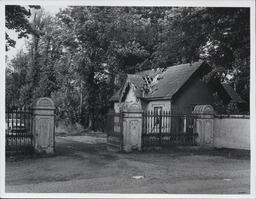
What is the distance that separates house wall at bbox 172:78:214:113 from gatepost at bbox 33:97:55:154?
931 centimetres

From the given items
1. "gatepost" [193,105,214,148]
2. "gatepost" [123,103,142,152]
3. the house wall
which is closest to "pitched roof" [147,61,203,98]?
the house wall

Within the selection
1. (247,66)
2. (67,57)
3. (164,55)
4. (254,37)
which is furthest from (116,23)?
(254,37)

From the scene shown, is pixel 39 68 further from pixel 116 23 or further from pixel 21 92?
pixel 116 23

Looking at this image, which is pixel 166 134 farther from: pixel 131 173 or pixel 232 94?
pixel 232 94

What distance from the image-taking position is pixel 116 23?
26.5 metres

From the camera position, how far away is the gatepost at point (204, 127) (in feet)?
52.5

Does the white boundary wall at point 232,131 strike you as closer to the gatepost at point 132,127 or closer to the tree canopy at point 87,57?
the gatepost at point 132,127

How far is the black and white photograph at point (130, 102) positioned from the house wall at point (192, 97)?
0.06 metres

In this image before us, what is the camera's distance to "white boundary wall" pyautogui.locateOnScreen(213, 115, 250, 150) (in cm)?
1528

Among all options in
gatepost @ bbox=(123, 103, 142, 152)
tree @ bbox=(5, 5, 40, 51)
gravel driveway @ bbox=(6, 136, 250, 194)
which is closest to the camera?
gravel driveway @ bbox=(6, 136, 250, 194)

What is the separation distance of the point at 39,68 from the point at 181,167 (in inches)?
957

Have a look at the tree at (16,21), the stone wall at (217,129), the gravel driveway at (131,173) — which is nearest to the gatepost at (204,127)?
the stone wall at (217,129)

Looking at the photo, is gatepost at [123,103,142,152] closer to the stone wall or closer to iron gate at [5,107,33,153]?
the stone wall

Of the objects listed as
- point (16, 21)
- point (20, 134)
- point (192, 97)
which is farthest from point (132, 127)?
point (192, 97)
